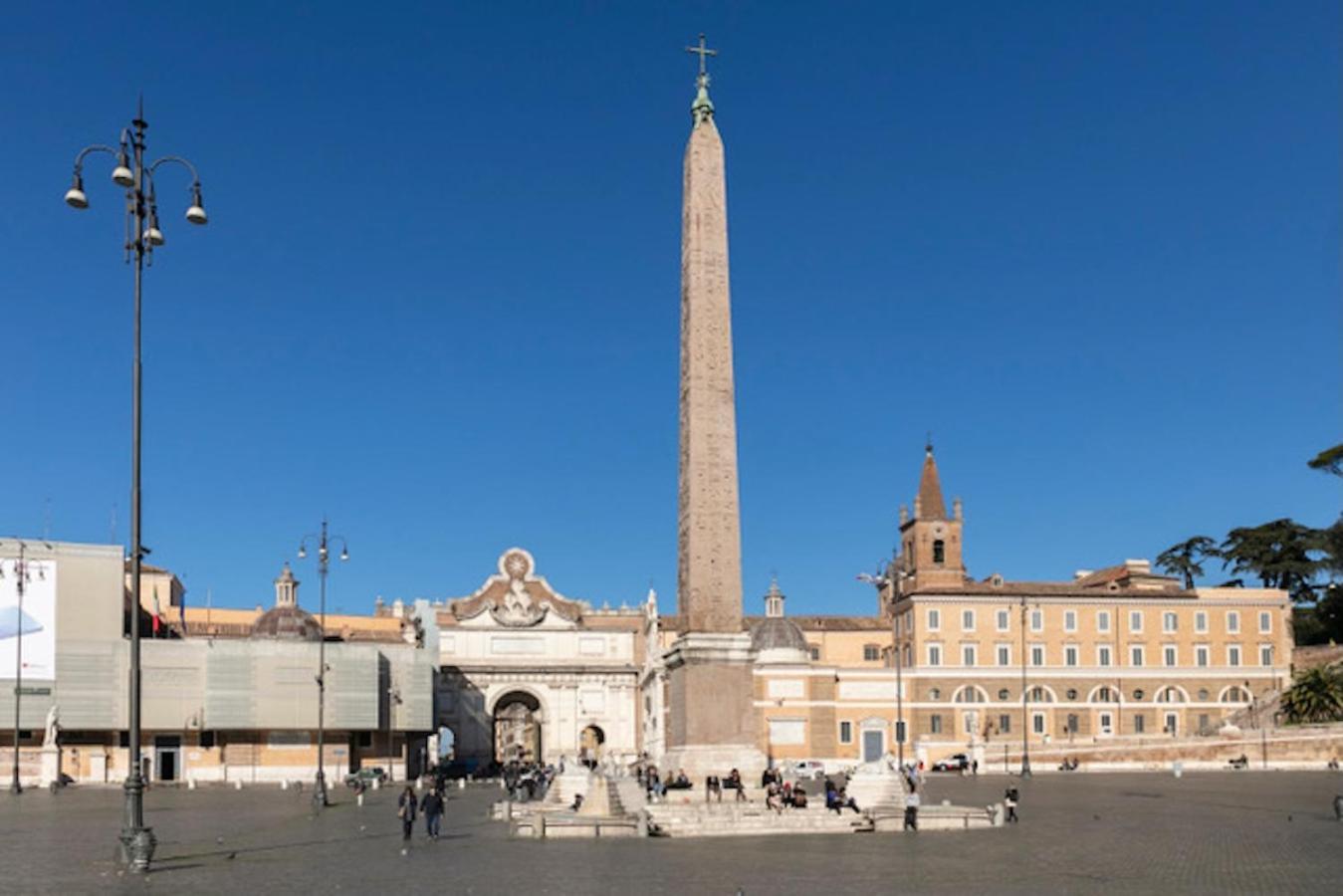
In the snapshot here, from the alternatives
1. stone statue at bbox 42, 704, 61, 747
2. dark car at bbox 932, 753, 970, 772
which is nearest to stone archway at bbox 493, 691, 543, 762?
dark car at bbox 932, 753, 970, 772

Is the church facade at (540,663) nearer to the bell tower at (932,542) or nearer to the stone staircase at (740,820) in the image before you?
the bell tower at (932,542)

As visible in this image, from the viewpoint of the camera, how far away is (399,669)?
66500 mm

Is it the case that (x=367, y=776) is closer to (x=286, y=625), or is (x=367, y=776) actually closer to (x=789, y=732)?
(x=286, y=625)

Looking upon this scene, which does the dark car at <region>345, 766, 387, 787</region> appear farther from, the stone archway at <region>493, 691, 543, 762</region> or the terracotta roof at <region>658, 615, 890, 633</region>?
the terracotta roof at <region>658, 615, 890, 633</region>

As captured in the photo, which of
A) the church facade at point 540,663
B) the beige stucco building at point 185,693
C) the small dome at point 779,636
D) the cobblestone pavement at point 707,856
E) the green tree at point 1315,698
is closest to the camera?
the cobblestone pavement at point 707,856

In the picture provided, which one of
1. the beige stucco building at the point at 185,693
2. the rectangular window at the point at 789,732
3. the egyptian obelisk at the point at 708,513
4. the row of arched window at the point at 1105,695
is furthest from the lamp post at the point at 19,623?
the row of arched window at the point at 1105,695

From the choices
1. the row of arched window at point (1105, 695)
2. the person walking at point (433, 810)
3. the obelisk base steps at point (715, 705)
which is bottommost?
the row of arched window at point (1105, 695)

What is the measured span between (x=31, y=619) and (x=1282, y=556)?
64.0 m

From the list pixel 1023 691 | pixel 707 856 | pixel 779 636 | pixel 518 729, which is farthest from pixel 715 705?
pixel 518 729

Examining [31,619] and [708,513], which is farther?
[31,619]

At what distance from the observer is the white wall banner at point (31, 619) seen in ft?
183

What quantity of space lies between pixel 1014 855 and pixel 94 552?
4539cm

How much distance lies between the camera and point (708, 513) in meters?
29.0

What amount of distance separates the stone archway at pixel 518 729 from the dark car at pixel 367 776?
62.9ft
